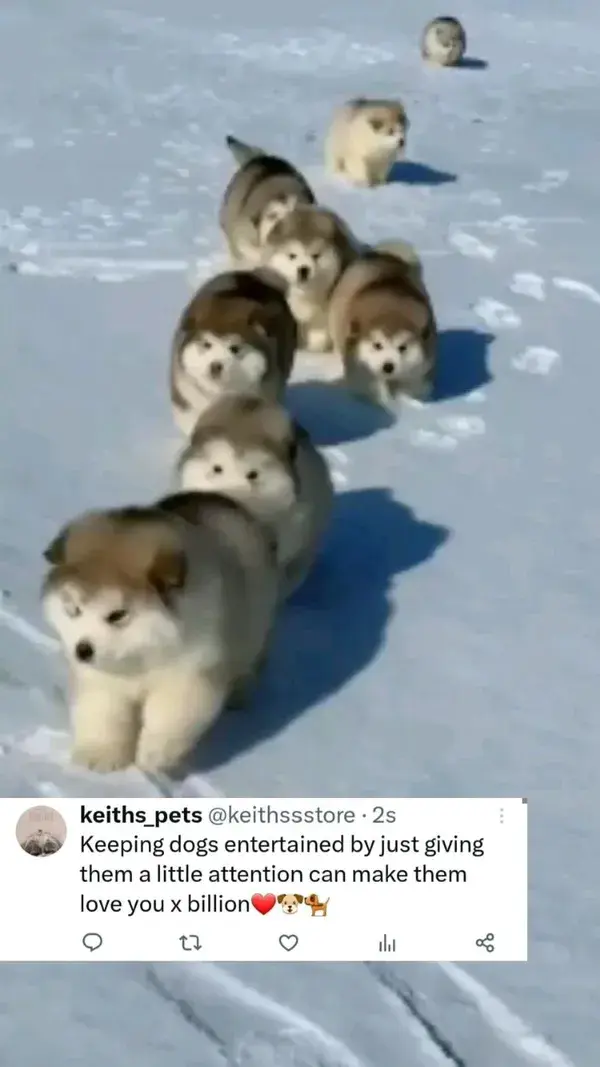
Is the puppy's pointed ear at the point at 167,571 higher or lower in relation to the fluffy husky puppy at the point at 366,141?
higher

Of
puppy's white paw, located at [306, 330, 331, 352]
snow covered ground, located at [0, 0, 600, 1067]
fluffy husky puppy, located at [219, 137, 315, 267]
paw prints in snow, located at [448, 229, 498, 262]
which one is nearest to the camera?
snow covered ground, located at [0, 0, 600, 1067]

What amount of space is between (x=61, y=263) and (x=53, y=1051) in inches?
197

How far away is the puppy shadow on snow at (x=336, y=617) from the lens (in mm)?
3256

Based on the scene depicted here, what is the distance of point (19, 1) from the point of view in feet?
49.2

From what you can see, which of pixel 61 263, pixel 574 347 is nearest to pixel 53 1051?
pixel 574 347

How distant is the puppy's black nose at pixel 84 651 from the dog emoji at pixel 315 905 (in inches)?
26.4

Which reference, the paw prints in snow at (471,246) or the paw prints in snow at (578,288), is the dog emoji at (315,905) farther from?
the paw prints in snow at (471,246)

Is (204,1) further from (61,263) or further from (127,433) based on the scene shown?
(127,433)

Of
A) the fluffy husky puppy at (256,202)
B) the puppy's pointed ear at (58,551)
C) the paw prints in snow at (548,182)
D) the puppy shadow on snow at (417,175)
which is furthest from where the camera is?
the puppy shadow on snow at (417,175)

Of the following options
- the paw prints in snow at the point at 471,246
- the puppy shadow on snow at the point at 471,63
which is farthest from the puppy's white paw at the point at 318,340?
the puppy shadow on snow at the point at 471,63

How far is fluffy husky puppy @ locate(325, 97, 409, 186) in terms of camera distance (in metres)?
8.52

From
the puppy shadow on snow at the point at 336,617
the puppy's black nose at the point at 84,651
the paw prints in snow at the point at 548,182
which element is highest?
the puppy's black nose at the point at 84,651

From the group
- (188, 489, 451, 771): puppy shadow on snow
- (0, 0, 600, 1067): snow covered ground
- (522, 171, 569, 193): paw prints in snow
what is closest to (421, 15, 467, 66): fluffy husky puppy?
(0, 0, 600, 1067): snow covered ground

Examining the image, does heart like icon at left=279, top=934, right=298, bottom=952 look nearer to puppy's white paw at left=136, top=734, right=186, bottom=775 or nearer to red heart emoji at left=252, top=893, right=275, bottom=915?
red heart emoji at left=252, top=893, right=275, bottom=915
